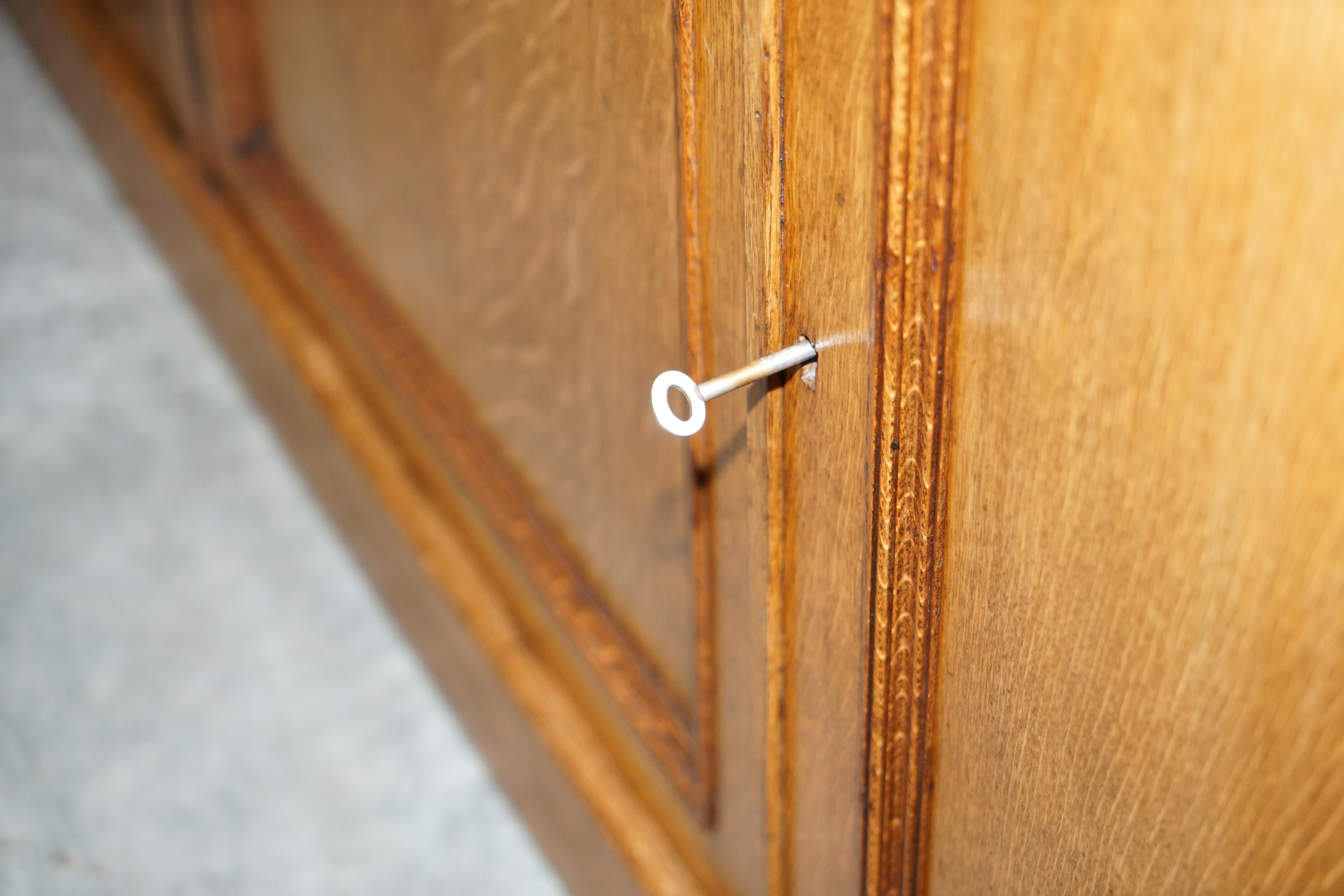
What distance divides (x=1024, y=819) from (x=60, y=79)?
4.84 feet

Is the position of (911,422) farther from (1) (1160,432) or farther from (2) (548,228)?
(2) (548,228)

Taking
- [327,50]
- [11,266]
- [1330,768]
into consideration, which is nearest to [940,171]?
[1330,768]

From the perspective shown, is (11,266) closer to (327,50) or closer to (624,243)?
(327,50)

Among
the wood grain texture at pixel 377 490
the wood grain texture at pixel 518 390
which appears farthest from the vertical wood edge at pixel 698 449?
the wood grain texture at pixel 377 490

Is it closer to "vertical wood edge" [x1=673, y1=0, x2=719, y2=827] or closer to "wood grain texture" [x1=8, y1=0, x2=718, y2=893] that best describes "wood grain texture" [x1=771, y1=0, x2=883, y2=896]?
"vertical wood edge" [x1=673, y1=0, x2=719, y2=827]

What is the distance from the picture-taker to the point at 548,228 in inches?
32.1

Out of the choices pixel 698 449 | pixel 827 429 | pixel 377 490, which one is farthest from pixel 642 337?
pixel 377 490

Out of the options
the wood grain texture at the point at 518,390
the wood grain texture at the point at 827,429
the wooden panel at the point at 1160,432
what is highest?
the wood grain texture at the point at 518,390

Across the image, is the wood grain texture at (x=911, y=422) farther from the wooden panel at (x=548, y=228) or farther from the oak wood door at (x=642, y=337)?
the wooden panel at (x=548, y=228)

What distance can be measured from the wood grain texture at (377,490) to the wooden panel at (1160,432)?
0.44m

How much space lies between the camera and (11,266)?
57.1 inches

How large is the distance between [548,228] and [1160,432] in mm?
470

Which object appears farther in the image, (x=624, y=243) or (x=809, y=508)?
(x=624, y=243)

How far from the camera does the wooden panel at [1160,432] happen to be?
373mm
